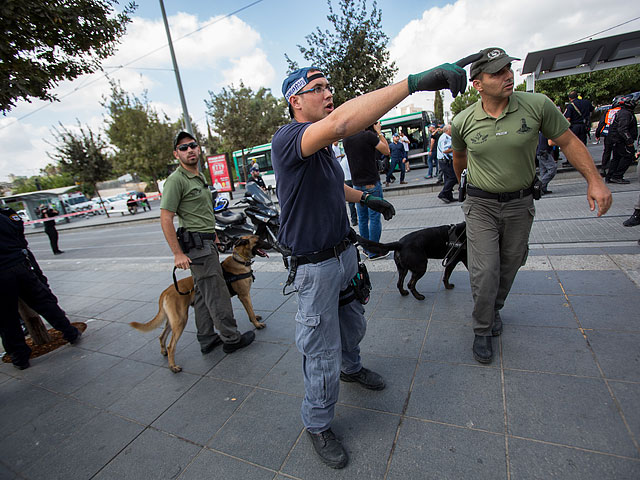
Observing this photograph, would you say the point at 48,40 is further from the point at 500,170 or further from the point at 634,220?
the point at 634,220

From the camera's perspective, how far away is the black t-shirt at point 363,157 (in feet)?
15.7

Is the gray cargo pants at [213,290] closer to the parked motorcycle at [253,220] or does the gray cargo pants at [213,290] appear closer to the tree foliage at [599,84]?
the parked motorcycle at [253,220]

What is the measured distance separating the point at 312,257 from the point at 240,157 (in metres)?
29.9

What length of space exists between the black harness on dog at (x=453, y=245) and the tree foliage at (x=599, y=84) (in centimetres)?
3373

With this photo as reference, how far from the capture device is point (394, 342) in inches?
114

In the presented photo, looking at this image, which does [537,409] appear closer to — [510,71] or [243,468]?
[243,468]

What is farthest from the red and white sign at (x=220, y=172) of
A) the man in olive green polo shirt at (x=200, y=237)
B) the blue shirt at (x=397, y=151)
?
the man in olive green polo shirt at (x=200, y=237)

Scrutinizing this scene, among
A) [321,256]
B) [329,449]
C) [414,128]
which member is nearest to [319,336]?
[321,256]

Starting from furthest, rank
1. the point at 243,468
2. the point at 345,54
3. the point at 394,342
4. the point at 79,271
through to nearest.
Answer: the point at 345,54
the point at 79,271
the point at 394,342
the point at 243,468

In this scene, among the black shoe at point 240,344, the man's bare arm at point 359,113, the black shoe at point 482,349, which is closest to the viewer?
the man's bare arm at point 359,113

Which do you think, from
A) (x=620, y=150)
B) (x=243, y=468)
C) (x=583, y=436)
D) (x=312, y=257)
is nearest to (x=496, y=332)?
(x=583, y=436)

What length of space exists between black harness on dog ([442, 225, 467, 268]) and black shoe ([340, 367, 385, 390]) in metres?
1.54

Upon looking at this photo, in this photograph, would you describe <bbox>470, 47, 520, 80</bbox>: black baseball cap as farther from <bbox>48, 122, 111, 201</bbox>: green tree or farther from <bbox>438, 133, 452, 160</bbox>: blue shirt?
<bbox>48, 122, 111, 201</bbox>: green tree

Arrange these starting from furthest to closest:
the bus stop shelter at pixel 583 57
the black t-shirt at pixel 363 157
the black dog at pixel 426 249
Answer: the bus stop shelter at pixel 583 57
the black t-shirt at pixel 363 157
the black dog at pixel 426 249
